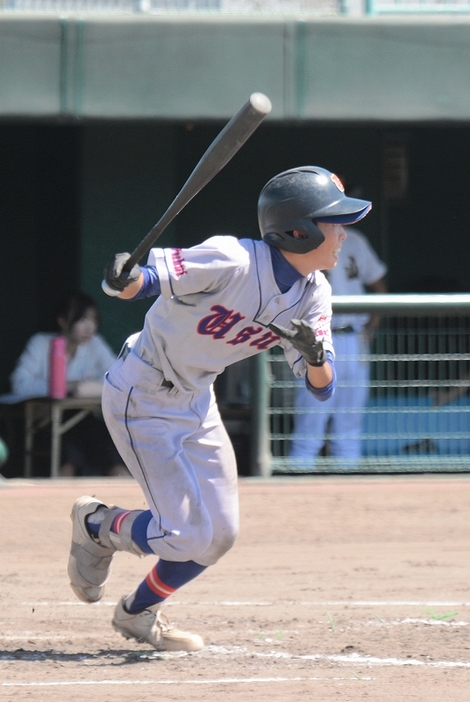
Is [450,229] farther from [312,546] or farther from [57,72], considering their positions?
[312,546]

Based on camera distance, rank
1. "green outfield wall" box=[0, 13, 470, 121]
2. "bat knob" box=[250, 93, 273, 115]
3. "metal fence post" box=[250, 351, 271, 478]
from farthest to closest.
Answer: "green outfield wall" box=[0, 13, 470, 121]
"metal fence post" box=[250, 351, 271, 478]
"bat knob" box=[250, 93, 273, 115]

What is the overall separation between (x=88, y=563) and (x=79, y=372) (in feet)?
13.1

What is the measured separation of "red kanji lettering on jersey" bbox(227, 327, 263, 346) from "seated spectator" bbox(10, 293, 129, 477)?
4.20 metres

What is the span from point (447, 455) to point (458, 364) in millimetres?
589

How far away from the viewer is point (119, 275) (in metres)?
3.46

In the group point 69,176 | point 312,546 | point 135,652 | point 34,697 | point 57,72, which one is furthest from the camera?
point 69,176

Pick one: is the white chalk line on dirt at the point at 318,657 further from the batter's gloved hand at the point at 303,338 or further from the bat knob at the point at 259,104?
the bat knob at the point at 259,104

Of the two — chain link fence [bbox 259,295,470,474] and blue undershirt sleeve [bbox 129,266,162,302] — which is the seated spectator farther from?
blue undershirt sleeve [bbox 129,266,162,302]

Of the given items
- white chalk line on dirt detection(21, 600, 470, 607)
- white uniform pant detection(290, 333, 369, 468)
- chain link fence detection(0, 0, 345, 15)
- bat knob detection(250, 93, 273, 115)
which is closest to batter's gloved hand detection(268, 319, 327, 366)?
bat knob detection(250, 93, 273, 115)

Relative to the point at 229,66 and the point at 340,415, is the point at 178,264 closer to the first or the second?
the point at 340,415

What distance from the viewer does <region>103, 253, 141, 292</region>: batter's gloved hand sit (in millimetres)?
3459

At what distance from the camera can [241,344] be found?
12.4ft

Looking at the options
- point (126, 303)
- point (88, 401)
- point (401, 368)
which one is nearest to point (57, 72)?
point (126, 303)

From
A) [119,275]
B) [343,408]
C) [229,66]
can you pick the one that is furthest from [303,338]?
[229,66]
